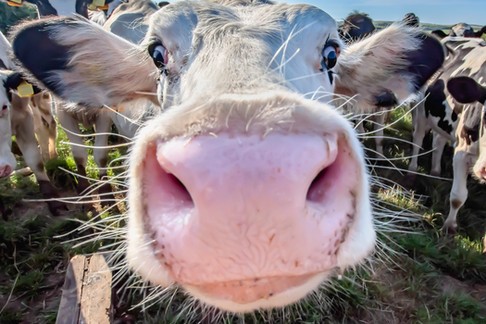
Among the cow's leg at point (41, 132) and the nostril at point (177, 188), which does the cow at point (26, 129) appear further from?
the nostril at point (177, 188)

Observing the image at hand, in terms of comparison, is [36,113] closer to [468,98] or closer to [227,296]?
[468,98]

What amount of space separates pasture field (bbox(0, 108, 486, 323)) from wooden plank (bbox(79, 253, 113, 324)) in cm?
25

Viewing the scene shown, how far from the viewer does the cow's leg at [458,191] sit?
15.6ft

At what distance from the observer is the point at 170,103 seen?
7.19 feet

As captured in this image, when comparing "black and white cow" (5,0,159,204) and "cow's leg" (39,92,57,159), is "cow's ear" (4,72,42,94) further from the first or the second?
"cow's leg" (39,92,57,159)

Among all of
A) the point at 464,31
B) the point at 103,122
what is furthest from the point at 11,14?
the point at 103,122

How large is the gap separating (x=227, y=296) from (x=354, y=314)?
2270 millimetres

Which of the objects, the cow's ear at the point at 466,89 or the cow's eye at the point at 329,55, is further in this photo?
the cow's ear at the point at 466,89

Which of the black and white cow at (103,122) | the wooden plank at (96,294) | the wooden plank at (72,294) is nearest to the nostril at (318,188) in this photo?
the wooden plank at (96,294)

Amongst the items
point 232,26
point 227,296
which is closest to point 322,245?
point 227,296

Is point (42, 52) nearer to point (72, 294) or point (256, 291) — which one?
point (72, 294)

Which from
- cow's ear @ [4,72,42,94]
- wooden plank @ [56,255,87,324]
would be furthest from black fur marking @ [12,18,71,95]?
cow's ear @ [4,72,42,94]

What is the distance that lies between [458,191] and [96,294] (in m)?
3.60

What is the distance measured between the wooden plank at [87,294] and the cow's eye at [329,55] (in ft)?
5.12
